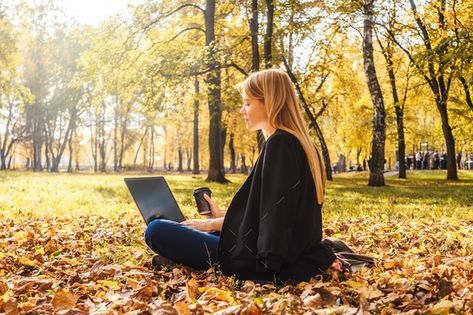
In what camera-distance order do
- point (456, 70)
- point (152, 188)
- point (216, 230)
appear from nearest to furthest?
point (216, 230) < point (152, 188) < point (456, 70)

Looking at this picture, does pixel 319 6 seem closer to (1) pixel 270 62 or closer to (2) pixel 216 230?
(1) pixel 270 62

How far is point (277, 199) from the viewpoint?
3.40 metres

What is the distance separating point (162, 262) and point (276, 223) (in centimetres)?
158

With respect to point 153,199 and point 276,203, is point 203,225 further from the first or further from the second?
point 153,199

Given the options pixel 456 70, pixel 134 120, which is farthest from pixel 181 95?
pixel 134 120

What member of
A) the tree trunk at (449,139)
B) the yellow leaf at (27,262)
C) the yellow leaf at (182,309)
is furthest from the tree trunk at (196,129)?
the yellow leaf at (182,309)

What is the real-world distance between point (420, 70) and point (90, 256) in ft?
28.5

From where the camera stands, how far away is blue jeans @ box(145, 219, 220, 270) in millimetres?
4059

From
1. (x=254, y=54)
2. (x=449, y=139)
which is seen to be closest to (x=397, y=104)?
(x=449, y=139)

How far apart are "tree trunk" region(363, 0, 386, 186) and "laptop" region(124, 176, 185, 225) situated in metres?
14.6

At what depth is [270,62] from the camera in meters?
17.6

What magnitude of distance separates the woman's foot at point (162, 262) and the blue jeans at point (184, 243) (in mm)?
214

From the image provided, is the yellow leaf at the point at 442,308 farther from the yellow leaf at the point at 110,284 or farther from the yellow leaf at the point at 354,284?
the yellow leaf at the point at 110,284

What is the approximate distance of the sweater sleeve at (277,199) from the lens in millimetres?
3391
